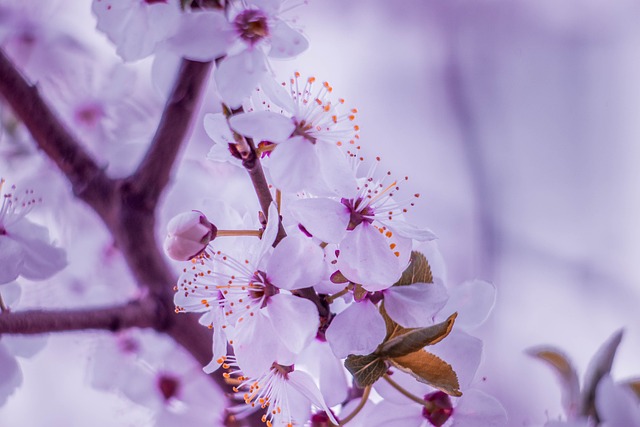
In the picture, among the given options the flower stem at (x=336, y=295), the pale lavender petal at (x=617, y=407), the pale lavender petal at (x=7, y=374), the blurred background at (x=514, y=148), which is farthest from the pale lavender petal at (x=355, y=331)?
the blurred background at (x=514, y=148)

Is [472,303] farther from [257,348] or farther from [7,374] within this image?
[7,374]

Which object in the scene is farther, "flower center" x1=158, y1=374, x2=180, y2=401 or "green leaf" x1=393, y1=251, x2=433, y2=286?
"flower center" x1=158, y1=374, x2=180, y2=401

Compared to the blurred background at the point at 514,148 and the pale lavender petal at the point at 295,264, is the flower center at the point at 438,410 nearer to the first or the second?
the pale lavender petal at the point at 295,264

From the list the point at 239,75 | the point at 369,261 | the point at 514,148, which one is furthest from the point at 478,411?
the point at 514,148

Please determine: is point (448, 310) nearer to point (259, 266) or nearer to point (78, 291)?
point (259, 266)

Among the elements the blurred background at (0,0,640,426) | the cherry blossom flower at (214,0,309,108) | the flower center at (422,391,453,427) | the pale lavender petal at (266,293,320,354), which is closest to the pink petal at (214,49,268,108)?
the cherry blossom flower at (214,0,309,108)

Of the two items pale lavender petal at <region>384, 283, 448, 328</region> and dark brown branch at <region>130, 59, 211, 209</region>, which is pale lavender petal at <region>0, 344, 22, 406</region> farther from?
pale lavender petal at <region>384, 283, 448, 328</region>
